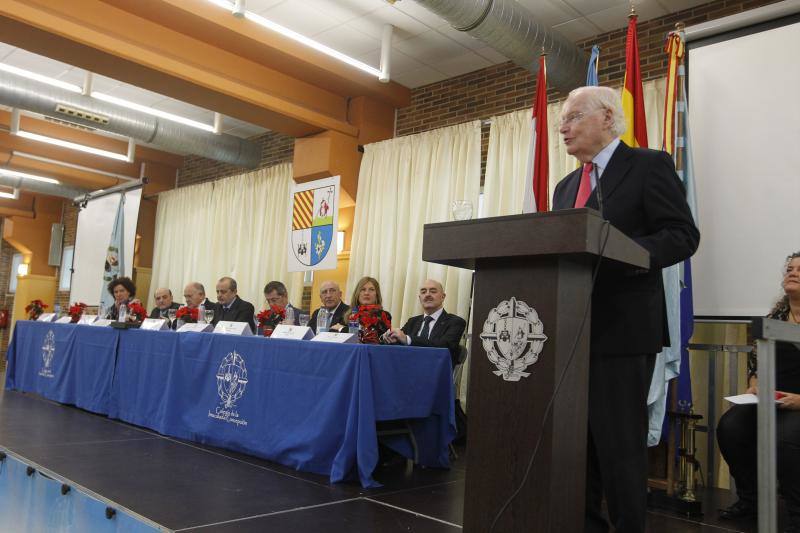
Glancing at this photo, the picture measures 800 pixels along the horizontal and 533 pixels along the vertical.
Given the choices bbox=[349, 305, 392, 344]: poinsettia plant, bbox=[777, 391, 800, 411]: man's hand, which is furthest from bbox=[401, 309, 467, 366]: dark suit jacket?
bbox=[777, 391, 800, 411]: man's hand

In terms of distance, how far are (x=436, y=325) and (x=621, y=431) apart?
2.74 metres

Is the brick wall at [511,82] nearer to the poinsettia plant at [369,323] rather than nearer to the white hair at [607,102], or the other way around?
the poinsettia plant at [369,323]

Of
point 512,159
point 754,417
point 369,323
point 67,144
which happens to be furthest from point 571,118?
point 67,144

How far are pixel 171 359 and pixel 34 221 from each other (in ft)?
32.6

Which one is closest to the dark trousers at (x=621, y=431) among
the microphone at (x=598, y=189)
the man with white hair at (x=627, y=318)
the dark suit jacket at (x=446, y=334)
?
the man with white hair at (x=627, y=318)

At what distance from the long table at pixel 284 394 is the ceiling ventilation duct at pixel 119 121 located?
2815 millimetres

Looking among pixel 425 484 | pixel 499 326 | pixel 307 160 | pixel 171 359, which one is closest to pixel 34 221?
pixel 307 160

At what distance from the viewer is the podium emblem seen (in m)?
1.26

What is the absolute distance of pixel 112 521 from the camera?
7.03 ft

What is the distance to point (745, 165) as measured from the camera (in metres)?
3.35

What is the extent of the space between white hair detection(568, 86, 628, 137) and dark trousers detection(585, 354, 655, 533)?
0.57 metres

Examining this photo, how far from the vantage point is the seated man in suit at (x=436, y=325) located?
3812 mm

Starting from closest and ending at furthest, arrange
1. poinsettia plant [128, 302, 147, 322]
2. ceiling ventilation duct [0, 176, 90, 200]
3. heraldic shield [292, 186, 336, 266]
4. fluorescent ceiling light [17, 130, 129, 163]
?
poinsettia plant [128, 302, 147, 322] → heraldic shield [292, 186, 336, 266] → fluorescent ceiling light [17, 130, 129, 163] → ceiling ventilation duct [0, 176, 90, 200]

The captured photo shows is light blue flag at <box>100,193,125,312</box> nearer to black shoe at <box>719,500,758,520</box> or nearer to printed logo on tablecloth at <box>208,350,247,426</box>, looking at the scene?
printed logo on tablecloth at <box>208,350,247,426</box>
